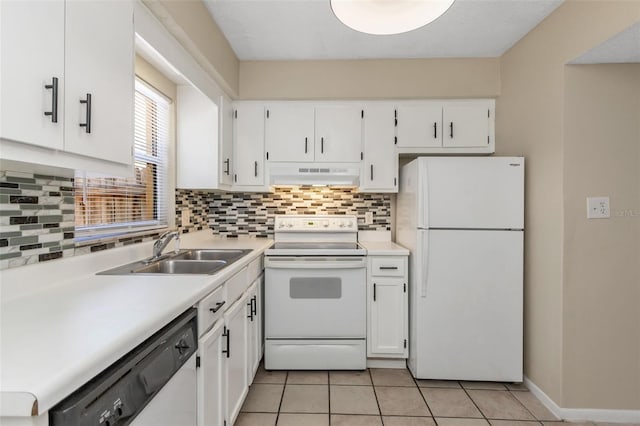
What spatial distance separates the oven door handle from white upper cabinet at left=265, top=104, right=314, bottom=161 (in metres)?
0.86

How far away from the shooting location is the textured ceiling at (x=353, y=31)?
1986 millimetres

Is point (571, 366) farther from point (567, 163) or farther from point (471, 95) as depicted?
point (471, 95)

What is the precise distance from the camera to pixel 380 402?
2066 millimetres

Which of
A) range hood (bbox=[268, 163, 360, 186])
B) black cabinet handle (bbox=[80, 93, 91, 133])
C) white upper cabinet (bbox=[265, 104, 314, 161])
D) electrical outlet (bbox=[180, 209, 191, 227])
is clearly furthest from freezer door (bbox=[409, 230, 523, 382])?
black cabinet handle (bbox=[80, 93, 91, 133])

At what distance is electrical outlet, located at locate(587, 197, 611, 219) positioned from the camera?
1904mm

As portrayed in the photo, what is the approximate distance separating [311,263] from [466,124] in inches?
67.7

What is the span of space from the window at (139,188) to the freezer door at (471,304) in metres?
1.88

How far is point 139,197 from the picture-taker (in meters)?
2.10

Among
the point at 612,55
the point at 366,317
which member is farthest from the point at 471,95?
the point at 366,317

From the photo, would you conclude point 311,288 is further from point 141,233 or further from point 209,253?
point 141,233

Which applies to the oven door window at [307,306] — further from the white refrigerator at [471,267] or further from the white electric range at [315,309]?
the white refrigerator at [471,267]

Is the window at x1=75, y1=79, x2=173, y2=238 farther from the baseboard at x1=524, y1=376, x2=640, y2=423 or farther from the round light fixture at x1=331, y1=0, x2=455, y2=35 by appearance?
the baseboard at x1=524, y1=376, x2=640, y2=423

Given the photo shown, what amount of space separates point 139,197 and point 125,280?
91 cm

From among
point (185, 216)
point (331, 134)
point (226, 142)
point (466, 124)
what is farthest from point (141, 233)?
point (466, 124)
